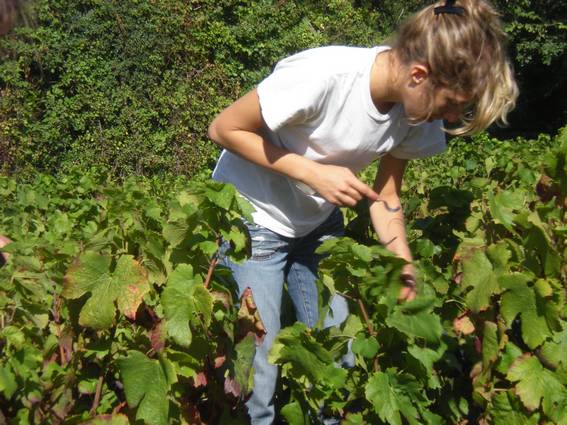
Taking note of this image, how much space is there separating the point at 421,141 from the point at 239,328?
0.87 metres

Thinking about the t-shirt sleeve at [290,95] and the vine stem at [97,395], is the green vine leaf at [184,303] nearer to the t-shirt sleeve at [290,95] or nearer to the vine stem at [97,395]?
the vine stem at [97,395]

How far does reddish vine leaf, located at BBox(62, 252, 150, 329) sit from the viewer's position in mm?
1863

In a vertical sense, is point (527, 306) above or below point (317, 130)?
below

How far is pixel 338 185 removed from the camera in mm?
2182

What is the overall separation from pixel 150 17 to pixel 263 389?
8170 millimetres

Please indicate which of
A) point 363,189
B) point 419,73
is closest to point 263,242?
point 363,189

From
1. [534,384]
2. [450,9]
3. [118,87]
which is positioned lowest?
[118,87]

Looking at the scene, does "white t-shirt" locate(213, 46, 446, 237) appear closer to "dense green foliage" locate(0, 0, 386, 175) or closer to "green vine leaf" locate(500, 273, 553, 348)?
"green vine leaf" locate(500, 273, 553, 348)

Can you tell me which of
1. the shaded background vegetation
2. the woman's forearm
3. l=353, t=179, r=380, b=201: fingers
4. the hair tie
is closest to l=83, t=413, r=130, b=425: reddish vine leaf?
l=353, t=179, r=380, b=201: fingers

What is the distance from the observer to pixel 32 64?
9.62m

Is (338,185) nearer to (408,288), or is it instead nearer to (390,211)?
(408,288)

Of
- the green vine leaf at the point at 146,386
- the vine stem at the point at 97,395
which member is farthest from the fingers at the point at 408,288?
the vine stem at the point at 97,395

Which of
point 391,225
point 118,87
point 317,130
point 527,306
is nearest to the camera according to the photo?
point 527,306

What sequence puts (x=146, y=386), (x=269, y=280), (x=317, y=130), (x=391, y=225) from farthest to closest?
(x=391, y=225) → (x=269, y=280) → (x=317, y=130) → (x=146, y=386)
